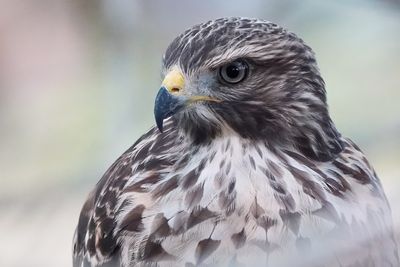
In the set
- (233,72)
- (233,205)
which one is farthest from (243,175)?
(233,72)

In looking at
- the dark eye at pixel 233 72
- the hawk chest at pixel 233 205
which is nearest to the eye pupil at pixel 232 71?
the dark eye at pixel 233 72

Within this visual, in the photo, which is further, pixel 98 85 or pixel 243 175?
pixel 98 85

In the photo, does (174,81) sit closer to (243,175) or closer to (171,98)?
(171,98)

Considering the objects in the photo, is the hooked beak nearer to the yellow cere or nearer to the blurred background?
the yellow cere

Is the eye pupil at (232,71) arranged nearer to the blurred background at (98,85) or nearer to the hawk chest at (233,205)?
the hawk chest at (233,205)

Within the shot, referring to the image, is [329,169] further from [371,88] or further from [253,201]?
[371,88]

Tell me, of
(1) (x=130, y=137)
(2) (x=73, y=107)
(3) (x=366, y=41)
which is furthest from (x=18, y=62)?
(3) (x=366, y=41)

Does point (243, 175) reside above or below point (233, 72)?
Result: below
